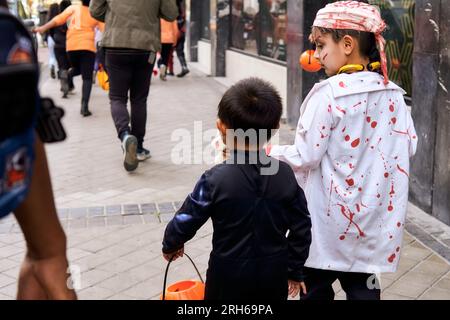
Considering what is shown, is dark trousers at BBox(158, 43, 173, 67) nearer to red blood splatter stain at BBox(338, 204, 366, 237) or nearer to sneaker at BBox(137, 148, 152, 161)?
sneaker at BBox(137, 148, 152, 161)

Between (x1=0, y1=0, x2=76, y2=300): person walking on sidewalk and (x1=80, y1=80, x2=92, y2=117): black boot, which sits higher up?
(x1=0, y1=0, x2=76, y2=300): person walking on sidewalk

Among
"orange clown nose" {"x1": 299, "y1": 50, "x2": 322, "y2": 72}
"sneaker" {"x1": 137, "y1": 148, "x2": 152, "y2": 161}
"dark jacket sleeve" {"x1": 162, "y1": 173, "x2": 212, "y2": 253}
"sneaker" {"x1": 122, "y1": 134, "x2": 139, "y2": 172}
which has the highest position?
"orange clown nose" {"x1": 299, "y1": 50, "x2": 322, "y2": 72}

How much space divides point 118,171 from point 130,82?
859mm

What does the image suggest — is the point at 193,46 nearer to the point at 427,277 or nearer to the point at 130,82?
the point at 130,82

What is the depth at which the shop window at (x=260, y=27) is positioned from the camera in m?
11.2

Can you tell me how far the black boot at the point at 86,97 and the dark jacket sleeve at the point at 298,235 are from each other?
25.7 feet

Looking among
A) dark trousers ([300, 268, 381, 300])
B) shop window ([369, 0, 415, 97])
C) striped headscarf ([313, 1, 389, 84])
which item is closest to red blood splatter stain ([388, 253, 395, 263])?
dark trousers ([300, 268, 381, 300])

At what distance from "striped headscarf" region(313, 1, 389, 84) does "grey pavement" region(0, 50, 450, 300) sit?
150cm

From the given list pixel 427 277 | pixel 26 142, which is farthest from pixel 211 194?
pixel 427 277

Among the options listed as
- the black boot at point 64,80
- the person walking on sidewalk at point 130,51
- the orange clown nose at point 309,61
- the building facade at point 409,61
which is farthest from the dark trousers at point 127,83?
the black boot at point 64,80

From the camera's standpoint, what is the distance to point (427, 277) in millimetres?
4047

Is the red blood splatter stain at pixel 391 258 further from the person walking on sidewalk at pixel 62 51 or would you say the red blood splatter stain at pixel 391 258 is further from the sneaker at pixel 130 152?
the person walking on sidewalk at pixel 62 51

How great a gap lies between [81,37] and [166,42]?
4.25 meters

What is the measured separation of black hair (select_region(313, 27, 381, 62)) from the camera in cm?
283
